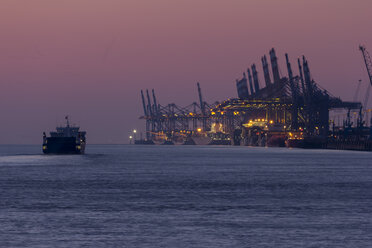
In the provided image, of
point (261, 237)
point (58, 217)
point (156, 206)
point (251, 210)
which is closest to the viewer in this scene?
point (261, 237)

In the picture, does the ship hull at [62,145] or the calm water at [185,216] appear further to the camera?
the ship hull at [62,145]

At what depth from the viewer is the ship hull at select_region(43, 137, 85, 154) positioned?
164 m

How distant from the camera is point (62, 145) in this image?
164 metres

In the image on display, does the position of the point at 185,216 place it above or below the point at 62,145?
below

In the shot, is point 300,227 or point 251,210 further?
point 251,210

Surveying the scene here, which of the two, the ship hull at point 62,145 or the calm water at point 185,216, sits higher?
the ship hull at point 62,145

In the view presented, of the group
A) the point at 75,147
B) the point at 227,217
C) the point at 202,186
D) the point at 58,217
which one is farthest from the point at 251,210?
the point at 75,147

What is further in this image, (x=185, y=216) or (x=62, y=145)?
(x=62, y=145)

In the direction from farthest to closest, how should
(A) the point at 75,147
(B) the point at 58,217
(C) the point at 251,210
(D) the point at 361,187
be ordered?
(A) the point at 75,147 → (D) the point at 361,187 → (C) the point at 251,210 → (B) the point at 58,217

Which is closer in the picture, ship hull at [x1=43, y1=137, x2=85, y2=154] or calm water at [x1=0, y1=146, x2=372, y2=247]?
calm water at [x1=0, y1=146, x2=372, y2=247]

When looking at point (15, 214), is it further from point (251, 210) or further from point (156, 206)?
point (251, 210)

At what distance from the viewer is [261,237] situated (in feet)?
91.7

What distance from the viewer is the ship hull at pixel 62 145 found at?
538 ft

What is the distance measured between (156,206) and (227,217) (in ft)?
23.4
